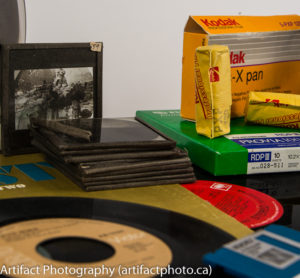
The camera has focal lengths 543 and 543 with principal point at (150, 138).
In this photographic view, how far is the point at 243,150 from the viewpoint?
1.03 metres

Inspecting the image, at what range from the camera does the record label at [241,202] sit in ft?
2.72

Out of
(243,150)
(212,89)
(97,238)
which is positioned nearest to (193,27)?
(212,89)

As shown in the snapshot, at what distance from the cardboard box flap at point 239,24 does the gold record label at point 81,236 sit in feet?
1.87

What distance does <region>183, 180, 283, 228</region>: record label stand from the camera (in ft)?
2.72

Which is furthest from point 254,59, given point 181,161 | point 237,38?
point 181,161

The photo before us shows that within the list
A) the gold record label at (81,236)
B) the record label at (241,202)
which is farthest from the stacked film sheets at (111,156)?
the gold record label at (81,236)

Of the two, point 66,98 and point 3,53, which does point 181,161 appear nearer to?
point 66,98

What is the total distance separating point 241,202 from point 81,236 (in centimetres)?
32

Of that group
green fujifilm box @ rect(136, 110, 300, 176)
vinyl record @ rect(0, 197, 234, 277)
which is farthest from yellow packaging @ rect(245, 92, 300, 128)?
vinyl record @ rect(0, 197, 234, 277)

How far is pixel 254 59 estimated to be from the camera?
124cm

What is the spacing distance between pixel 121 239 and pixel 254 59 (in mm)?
691

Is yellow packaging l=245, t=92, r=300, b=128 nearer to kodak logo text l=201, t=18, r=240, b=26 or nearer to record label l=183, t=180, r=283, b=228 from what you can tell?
kodak logo text l=201, t=18, r=240, b=26

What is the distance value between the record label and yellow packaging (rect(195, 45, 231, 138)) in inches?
5.7

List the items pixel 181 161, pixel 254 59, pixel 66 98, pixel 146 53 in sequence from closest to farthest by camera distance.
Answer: pixel 181 161 < pixel 66 98 < pixel 254 59 < pixel 146 53
